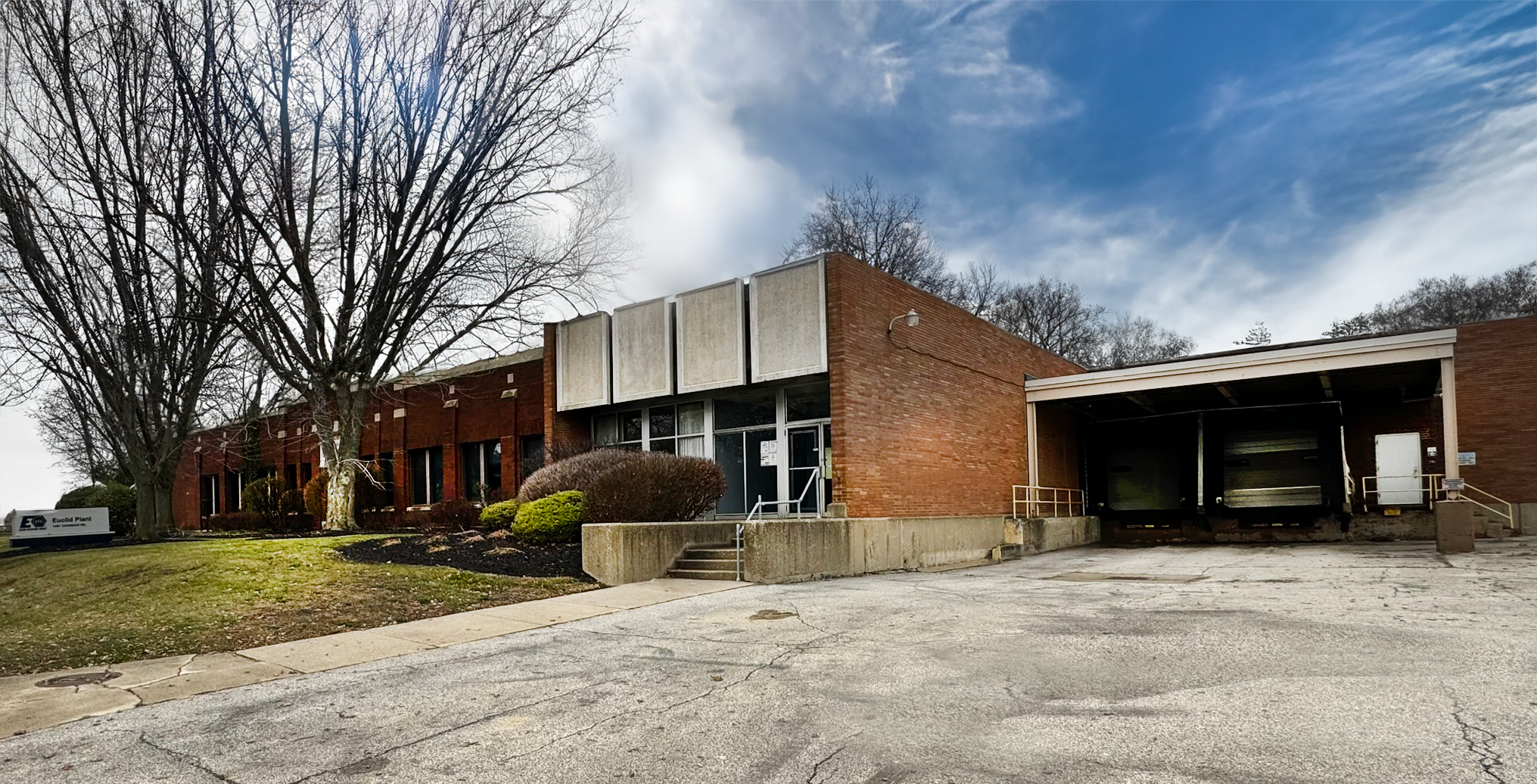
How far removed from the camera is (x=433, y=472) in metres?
28.6

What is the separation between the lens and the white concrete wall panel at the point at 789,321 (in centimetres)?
1709

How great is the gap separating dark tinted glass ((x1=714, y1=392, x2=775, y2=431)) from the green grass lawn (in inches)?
280

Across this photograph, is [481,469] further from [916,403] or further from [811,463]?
[916,403]

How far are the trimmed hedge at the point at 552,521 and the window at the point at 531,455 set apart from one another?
875cm

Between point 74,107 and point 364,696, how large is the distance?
Answer: 16.4m

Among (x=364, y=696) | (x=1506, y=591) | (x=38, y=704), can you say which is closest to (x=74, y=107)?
(x=38, y=704)

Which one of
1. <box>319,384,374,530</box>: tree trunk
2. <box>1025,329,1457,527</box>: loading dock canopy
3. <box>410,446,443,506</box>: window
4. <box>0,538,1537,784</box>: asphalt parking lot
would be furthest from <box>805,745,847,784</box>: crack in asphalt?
<box>410,446,443,506</box>: window

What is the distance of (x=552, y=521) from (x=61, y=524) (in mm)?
12684

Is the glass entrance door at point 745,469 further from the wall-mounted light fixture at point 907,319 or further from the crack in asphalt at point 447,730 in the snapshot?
the crack in asphalt at point 447,730

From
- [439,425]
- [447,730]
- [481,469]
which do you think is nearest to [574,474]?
[447,730]

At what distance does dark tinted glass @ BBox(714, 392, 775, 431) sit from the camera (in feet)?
62.8

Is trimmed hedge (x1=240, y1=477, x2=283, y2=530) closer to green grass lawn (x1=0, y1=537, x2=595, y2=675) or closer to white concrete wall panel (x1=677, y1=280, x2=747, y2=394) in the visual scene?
green grass lawn (x1=0, y1=537, x2=595, y2=675)

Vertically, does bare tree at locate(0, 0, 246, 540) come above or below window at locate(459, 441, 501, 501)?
above

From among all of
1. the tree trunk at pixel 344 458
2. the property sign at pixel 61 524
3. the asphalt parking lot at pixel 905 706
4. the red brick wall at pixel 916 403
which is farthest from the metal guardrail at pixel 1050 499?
the property sign at pixel 61 524
